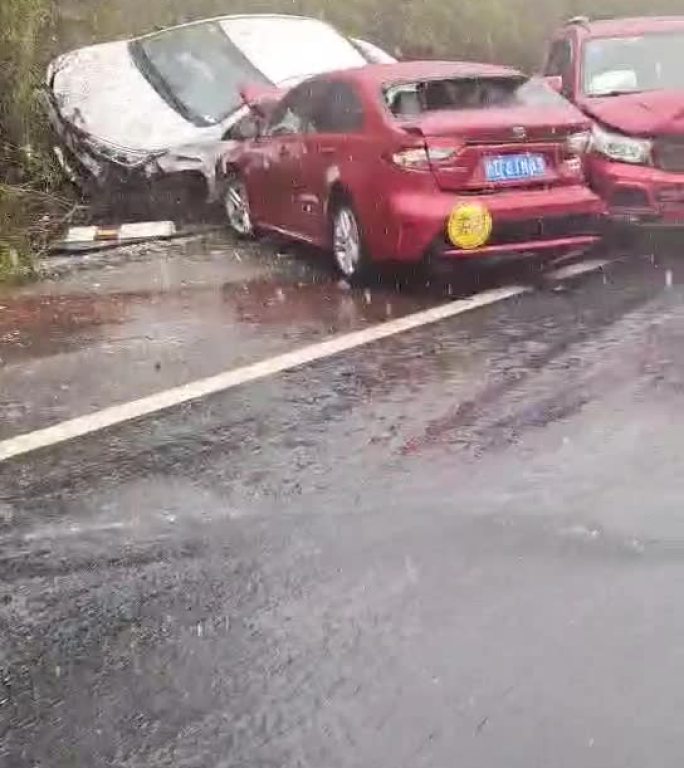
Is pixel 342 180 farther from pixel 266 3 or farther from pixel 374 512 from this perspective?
pixel 266 3

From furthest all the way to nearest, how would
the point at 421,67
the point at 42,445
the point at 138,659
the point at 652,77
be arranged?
the point at 652,77
the point at 421,67
the point at 42,445
the point at 138,659

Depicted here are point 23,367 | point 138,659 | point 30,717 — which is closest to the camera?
point 30,717

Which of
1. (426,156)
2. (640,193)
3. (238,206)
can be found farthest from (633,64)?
(238,206)

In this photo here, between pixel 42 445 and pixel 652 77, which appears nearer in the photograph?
pixel 42 445

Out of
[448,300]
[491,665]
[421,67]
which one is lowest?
[448,300]

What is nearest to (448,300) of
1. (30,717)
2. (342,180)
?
(342,180)

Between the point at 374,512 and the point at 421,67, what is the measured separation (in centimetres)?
524

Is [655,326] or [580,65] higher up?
[580,65]

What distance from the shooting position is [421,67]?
30.2ft

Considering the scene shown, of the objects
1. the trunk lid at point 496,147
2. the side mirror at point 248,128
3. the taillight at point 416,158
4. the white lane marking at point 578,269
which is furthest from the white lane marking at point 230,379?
the side mirror at point 248,128

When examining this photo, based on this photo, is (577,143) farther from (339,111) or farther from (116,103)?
(116,103)


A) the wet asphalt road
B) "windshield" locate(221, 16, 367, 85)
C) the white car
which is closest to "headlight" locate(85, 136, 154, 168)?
the white car

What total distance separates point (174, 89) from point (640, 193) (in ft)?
15.9

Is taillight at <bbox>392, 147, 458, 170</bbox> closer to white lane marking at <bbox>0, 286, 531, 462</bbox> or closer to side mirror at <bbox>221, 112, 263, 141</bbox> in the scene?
white lane marking at <bbox>0, 286, 531, 462</bbox>
